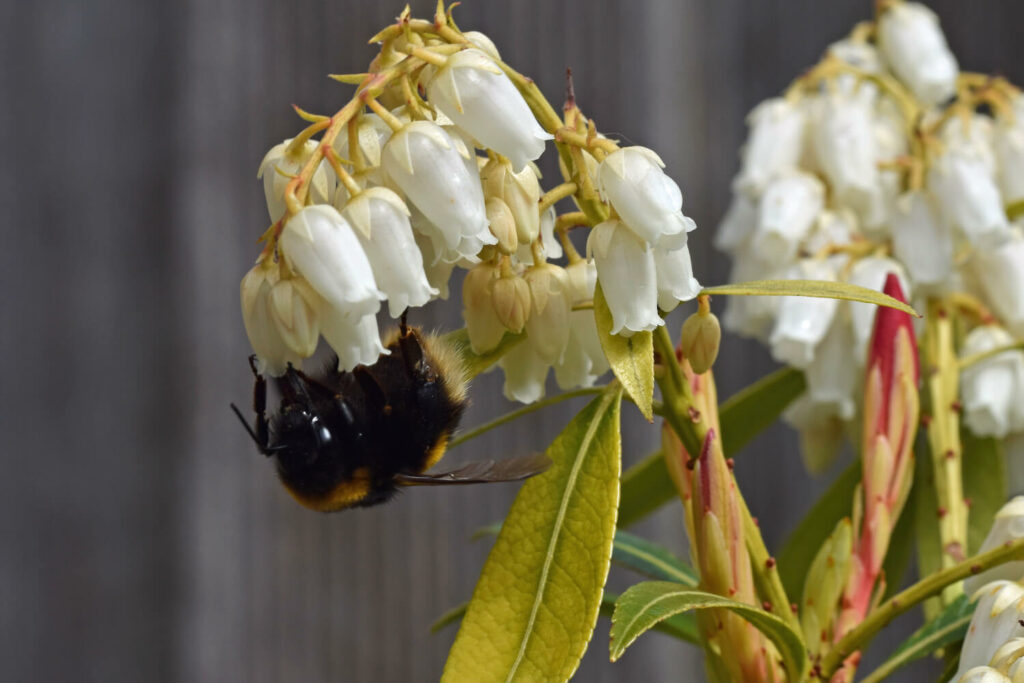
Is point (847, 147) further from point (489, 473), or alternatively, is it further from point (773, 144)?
point (489, 473)

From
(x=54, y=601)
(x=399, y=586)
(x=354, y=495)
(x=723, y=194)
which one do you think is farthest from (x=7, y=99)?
(x=354, y=495)

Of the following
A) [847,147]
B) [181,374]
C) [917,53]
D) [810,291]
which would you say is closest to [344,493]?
[810,291]

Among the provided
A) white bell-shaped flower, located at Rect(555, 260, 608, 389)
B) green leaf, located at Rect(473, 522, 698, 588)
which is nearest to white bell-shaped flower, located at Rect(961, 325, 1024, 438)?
green leaf, located at Rect(473, 522, 698, 588)

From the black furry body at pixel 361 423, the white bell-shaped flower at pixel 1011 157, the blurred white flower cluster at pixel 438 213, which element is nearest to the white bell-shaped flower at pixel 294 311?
the blurred white flower cluster at pixel 438 213

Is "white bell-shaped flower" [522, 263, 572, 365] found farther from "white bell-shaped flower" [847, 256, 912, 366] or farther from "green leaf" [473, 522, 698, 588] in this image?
"white bell-shaped flower" [847, 256, 912, 366]

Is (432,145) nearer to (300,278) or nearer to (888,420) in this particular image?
(300,278)

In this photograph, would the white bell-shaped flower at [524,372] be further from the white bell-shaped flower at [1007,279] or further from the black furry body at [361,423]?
the white bell-shaped flower at [1007,279]
